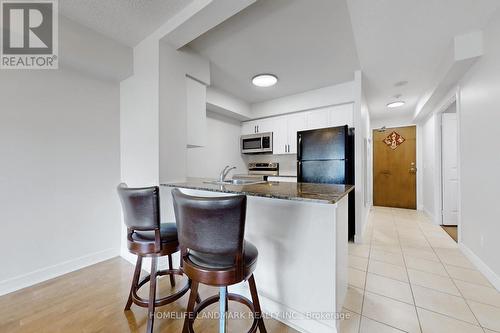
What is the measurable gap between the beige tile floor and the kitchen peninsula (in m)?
0.31

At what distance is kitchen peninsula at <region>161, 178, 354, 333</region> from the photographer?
51.7 inches

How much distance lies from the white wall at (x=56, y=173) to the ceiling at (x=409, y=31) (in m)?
2.90

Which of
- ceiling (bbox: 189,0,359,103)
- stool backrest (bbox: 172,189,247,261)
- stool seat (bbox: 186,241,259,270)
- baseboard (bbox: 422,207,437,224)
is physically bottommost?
baseboard (bbox: 422,207,437,224)

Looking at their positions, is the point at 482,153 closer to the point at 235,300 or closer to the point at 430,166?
the point at 430,166

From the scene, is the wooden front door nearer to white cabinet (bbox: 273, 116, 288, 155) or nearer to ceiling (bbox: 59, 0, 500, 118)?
ceiling (bbox: 59, 0, 500, 118)

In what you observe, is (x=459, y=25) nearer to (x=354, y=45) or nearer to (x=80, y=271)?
(x=354, y=45)

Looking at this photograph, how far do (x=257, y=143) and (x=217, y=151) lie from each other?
0.89m

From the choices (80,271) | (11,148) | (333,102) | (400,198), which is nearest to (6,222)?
(11,148)

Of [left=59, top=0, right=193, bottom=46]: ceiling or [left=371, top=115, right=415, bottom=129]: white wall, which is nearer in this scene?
[left=59, top=0, right=193, bottom=46]: ceiling

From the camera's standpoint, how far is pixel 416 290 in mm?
1872

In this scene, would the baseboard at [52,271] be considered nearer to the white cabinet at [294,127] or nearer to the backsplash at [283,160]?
the backsplash at [283,160]

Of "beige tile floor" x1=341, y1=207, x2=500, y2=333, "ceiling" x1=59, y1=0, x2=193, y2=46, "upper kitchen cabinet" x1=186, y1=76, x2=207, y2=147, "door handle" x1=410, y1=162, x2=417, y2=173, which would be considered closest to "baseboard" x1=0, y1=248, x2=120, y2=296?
"upper kitchen cabinet" x1=186, y1=76, x2=207, y2=147

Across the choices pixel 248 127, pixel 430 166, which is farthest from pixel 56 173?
pixel 430 166

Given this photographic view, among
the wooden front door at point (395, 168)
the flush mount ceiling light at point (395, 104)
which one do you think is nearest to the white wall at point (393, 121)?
the wooden front door at point (395, 168)
